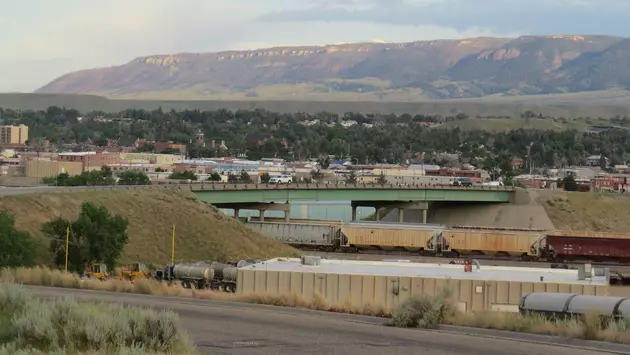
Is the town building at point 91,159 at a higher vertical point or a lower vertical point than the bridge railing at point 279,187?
higher

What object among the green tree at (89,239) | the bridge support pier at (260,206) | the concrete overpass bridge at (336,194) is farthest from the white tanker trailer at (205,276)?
the bridge support pier at (260,206)

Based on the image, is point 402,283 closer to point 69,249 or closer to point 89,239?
point 89,239

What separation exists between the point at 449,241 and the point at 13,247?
4414 centimetres

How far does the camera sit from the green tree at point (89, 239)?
2468 inches

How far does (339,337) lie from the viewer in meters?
23.2

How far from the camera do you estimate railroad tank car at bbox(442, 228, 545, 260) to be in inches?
Answer: 3649

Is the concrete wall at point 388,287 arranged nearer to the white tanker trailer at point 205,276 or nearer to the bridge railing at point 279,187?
the white tanker trailer at point 205,276

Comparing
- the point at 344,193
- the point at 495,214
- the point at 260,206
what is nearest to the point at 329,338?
the point at 260,206


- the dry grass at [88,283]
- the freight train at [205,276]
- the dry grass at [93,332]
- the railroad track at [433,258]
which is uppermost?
the dry grass at [93,332]

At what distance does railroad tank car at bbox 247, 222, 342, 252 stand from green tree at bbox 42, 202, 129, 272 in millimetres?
31316

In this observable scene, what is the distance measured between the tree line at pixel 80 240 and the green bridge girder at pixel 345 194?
113ft

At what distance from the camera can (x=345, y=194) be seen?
117875mm

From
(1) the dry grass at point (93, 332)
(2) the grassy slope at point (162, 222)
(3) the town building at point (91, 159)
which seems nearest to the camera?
(1) the dry grass at point (93, 332)

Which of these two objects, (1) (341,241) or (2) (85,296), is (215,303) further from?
(1) (341,241)
